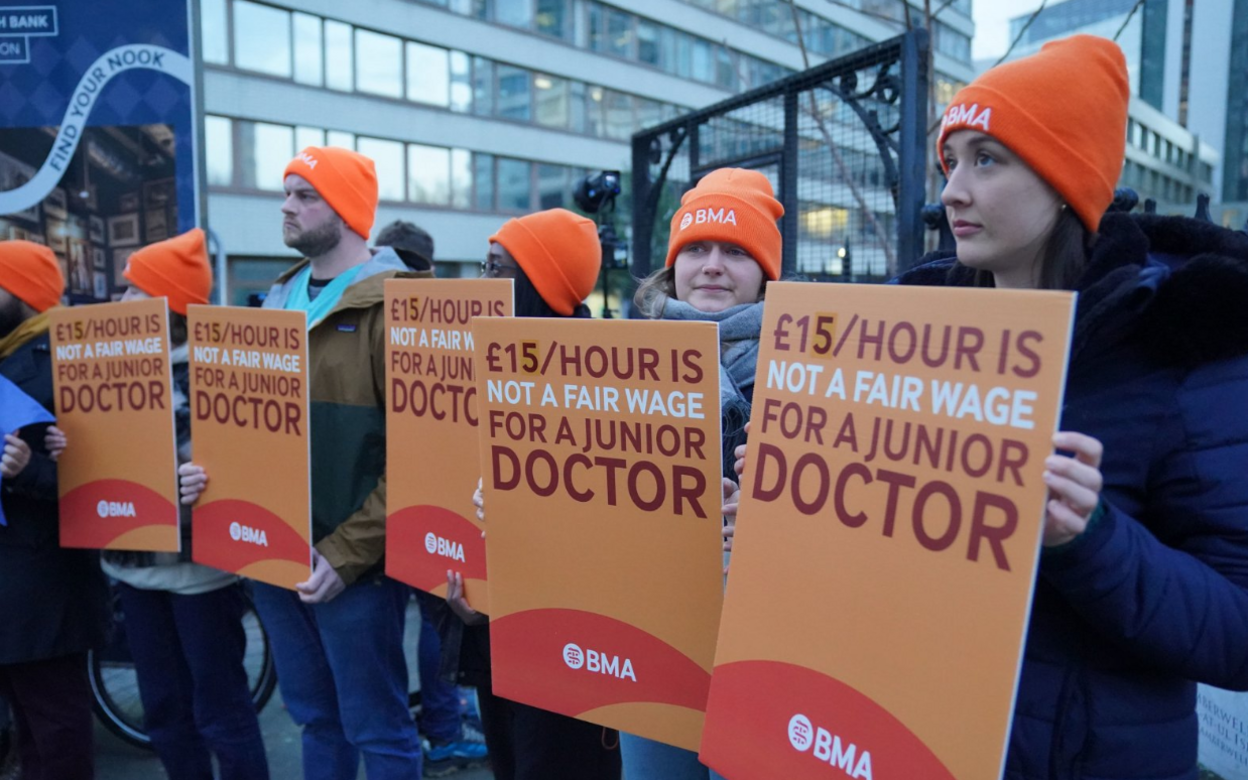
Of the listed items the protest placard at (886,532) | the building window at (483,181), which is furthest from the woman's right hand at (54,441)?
the building window at (483,181)

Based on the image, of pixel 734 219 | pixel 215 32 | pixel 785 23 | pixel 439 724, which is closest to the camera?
pixel 734 219

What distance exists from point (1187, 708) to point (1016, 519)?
19.6 inches

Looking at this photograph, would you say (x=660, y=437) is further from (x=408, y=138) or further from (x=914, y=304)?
(x=408, y=138)

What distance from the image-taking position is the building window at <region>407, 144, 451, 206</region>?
2159cm

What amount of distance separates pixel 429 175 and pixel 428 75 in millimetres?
2466

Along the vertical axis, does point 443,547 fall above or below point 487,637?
above

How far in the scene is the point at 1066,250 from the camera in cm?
127

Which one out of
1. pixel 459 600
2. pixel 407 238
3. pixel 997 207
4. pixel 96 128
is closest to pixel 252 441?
pixel 459 600

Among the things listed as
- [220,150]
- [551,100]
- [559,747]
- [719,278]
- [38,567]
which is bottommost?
[559,747]

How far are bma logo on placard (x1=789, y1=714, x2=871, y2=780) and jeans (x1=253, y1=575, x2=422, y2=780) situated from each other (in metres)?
1.57

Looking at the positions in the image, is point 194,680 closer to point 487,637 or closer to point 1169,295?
point 487,637

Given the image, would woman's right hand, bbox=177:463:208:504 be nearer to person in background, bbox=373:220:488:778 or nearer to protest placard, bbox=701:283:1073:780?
person in background, bbox=373:220:488:778

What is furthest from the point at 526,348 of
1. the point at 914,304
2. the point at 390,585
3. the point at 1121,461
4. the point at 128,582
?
the point at 128,582

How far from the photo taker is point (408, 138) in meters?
21.3
